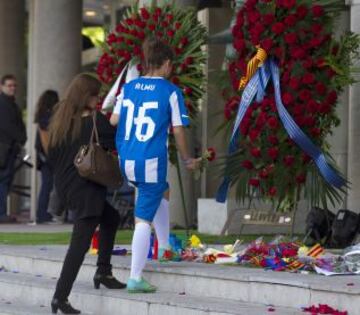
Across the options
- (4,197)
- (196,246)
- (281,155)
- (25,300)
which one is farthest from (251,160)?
(4,197)

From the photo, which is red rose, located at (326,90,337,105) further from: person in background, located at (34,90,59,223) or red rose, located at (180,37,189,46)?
person in background, located at (34,90,59,223)

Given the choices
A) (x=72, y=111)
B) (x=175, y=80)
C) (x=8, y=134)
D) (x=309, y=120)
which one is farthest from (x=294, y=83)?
(x=8, y=134)

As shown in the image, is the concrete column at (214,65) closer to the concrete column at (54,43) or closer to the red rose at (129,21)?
the concrete column at (54,43)

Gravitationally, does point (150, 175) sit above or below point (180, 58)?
below

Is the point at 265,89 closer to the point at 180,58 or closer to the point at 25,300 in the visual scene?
the point at 180,58

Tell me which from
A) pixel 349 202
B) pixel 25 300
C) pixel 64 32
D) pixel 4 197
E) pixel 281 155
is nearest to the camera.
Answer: pixel 25 300

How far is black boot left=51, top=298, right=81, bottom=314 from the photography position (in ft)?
30.8

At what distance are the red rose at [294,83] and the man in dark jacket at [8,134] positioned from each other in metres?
7.41

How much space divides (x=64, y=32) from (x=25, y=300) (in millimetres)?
9392

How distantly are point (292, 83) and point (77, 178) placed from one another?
2.59 m

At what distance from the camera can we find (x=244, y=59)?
11.8 meters

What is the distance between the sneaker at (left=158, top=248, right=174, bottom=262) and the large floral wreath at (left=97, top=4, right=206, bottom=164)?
2.64m

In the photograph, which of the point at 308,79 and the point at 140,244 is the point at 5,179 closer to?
the point at 308,79

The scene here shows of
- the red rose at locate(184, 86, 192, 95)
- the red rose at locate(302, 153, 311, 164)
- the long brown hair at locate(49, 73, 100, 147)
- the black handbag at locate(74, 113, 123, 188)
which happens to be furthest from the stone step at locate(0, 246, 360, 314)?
the red rose at locate(184, 86, 192, 95)
